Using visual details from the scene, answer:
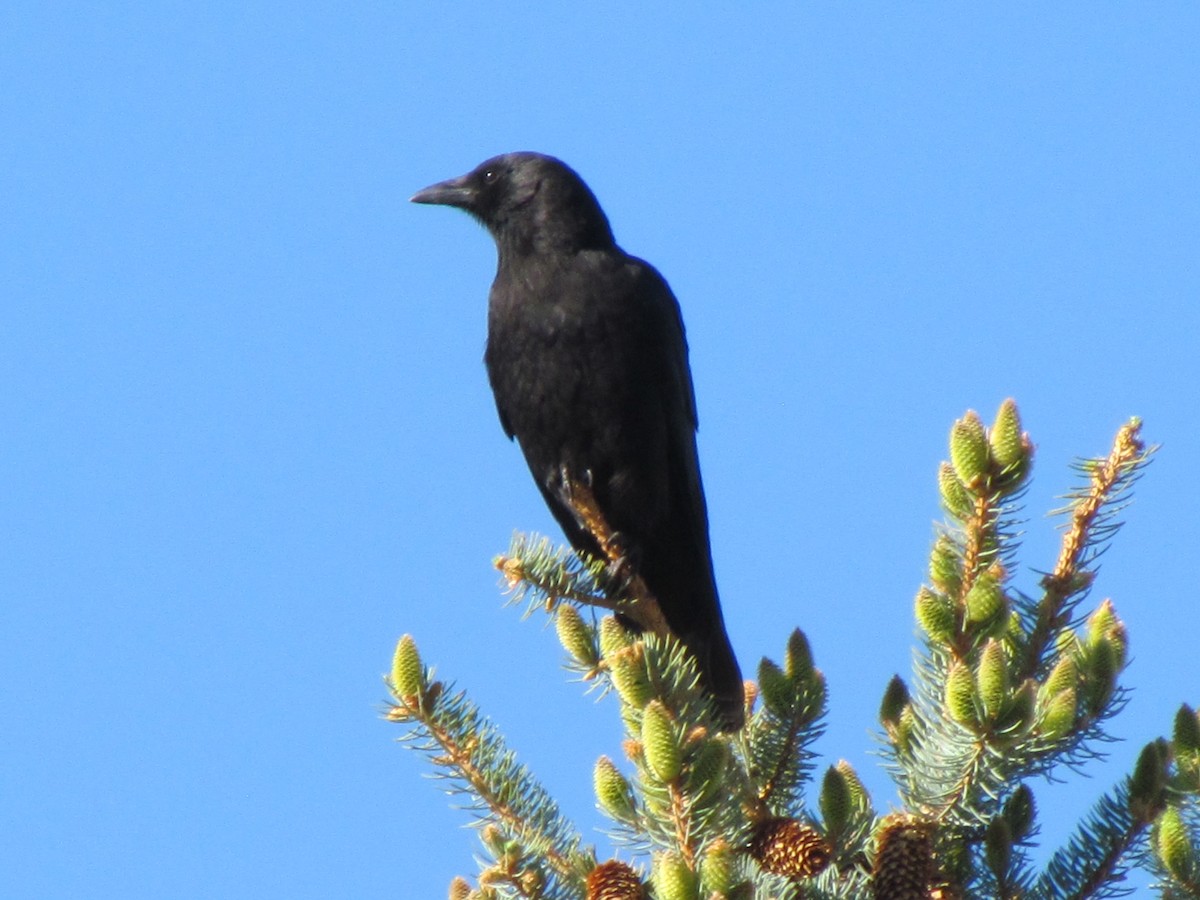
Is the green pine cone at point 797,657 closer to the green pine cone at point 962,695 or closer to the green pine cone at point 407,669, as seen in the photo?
the green pine cone at point 962,695

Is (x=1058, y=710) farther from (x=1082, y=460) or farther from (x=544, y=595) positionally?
(x=544, y=595)

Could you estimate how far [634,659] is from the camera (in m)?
2.18

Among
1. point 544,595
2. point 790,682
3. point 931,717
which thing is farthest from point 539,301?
point 931,717

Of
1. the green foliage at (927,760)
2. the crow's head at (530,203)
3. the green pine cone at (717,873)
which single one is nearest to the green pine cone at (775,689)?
the green foliage at (927,760)

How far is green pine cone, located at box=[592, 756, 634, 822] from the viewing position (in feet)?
6.72

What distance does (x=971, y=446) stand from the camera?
7.32 ft

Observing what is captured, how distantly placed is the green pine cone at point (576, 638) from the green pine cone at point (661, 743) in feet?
2.19

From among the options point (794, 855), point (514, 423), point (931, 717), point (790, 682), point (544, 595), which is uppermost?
point (514, 423)

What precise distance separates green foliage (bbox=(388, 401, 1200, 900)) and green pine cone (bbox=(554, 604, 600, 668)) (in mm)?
223

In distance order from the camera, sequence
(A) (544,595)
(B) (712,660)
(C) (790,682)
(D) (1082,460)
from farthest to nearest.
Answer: (B) (712,660) < (A) (544,595) < (C) (790,682) < (D) (1082,460)

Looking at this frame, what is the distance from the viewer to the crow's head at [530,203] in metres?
5.30

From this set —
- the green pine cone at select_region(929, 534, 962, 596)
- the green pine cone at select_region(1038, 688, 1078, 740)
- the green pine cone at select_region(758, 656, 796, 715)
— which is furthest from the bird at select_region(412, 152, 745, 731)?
the green pine cone at select_region(1038, 688, 1078, 740)

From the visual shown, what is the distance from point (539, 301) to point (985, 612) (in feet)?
9.49

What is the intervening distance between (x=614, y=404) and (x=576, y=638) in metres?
2.20
